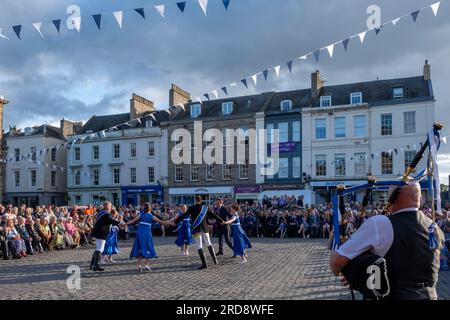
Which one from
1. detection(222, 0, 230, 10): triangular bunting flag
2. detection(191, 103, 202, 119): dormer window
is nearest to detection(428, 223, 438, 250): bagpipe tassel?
detection(222, 0, 230, 10): triangular bunting flag

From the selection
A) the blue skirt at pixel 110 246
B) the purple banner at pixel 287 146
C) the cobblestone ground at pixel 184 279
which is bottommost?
the cobblestone ground at pixel 184 279

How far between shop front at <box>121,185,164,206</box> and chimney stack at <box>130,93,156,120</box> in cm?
683

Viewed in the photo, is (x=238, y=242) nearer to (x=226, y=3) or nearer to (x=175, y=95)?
(x=226, y=3)

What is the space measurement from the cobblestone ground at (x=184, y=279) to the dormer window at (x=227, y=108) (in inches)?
1040

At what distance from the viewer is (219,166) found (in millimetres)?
41094

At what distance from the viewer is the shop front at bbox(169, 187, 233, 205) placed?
133ft

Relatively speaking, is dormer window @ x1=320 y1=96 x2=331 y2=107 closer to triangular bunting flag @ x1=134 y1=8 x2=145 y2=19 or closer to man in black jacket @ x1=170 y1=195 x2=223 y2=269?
man in black jacket @ x1=170 y1=195 x2=223 y2=269

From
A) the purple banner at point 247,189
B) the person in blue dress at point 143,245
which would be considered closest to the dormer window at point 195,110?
the purple banner at point 247,189

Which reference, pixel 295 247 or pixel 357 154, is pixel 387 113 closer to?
pixel 357 154

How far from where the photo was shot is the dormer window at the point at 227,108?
4128 centimetres

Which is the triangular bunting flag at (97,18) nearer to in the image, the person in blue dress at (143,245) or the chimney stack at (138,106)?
the person in blue dress at (143,245)

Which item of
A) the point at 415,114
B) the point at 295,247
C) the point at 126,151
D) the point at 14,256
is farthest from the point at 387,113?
the point at 14,256

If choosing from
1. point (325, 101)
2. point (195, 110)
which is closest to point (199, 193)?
point (195, 110)

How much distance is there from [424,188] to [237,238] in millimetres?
21127
